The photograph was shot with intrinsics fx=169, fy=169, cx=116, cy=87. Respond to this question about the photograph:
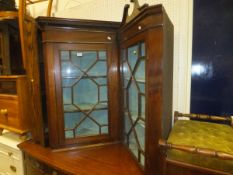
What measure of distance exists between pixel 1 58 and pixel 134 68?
1.35 metres

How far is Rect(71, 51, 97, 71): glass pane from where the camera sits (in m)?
1.27

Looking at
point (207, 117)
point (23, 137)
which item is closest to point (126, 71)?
point (207, 117)

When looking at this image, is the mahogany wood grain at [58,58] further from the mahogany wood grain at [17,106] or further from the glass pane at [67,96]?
the mahogany wood grain at [17,106]

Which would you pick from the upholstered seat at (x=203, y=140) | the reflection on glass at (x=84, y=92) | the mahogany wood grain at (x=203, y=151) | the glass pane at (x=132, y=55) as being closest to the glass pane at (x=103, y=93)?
the reflection on glass at (x=84, y=92)

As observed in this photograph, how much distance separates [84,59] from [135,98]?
1.65 feet

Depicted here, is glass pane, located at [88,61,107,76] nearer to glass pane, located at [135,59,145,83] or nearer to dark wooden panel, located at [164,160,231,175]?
glass pane, located at [135,59,145,83]

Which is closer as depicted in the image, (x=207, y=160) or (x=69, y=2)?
(x=207, y=160)

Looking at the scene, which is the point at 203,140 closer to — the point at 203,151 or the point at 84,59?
the point at 203,151

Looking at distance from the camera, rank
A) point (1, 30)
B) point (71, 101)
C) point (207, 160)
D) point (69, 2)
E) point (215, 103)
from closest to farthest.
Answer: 1. point (207, 160)
2. point (215, 103)
3. point (71, 101)
4. point (1, 30)
5. point (69, 2)

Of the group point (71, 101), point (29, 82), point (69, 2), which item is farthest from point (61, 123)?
point (69, 2)

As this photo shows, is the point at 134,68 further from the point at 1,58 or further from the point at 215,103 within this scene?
the point at 1,58

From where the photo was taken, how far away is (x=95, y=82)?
1.33 metres

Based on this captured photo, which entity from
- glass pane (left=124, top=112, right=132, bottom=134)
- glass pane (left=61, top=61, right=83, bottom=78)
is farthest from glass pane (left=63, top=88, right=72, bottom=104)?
glass pane (left=124, top=112, right=132, bottom=134)

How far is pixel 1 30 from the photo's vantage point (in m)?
1.57
